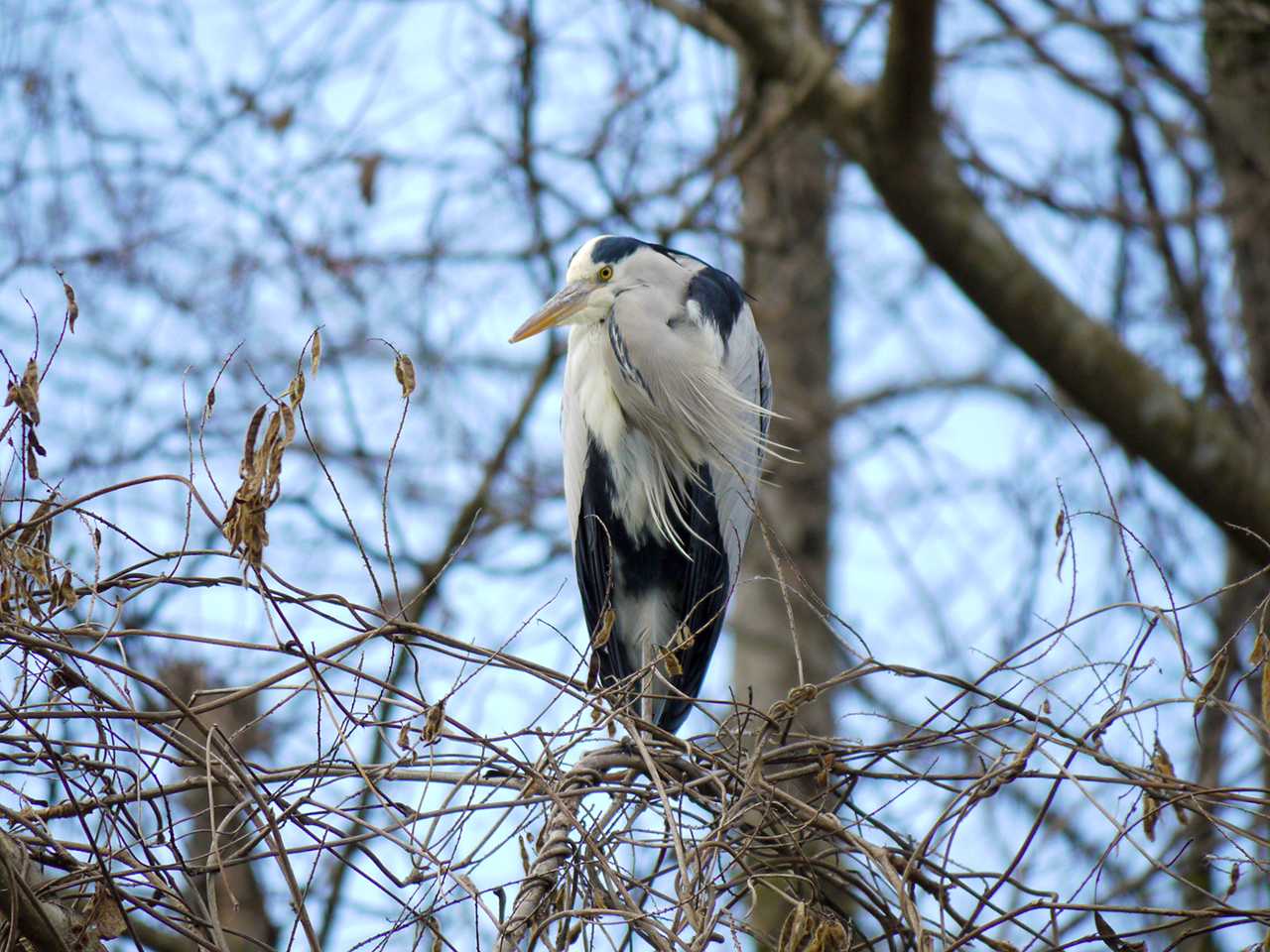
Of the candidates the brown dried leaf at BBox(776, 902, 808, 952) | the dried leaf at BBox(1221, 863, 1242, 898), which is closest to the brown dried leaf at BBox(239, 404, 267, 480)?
the brown dried leaf at BBox(776, 902, 808, 952)

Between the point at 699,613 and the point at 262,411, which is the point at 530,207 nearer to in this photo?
the point at 699,613

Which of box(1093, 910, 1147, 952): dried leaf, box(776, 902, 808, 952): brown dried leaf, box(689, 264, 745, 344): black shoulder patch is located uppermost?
box(689, 264, 745, 344): black shoulder patch

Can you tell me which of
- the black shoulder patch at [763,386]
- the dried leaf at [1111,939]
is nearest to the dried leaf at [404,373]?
the dried leaf at [1111,939]

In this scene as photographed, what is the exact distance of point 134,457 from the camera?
3777 mm

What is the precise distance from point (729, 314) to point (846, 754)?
1.46 meters

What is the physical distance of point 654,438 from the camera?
2.83 metres

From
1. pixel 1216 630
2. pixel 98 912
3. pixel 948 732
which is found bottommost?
pixel 98 912

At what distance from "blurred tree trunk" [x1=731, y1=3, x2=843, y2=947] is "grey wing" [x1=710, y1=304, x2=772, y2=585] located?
1.17 m

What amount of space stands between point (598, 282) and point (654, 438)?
33cm

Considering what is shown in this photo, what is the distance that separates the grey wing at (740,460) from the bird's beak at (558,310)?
1.00ft

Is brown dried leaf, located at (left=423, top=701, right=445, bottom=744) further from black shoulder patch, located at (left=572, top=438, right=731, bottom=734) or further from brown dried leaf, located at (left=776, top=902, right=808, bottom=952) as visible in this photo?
black shoulder patch, located at (left=572, top=438, right=731, bottom=734)

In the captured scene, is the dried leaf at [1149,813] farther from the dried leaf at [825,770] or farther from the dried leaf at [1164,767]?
the dried leaf at [825,770]

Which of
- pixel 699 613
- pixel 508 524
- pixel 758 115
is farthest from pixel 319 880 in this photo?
pixel 758 115

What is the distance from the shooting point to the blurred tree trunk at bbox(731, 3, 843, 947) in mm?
4535
